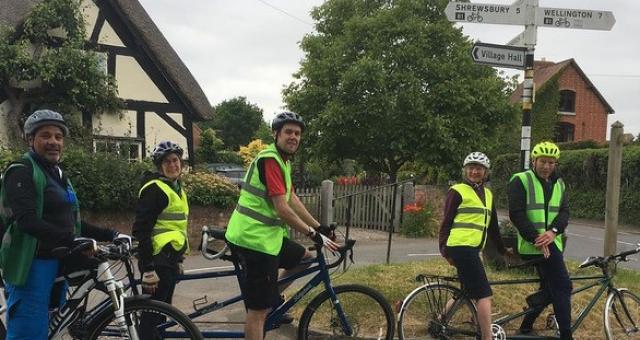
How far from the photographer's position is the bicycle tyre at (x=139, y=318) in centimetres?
351

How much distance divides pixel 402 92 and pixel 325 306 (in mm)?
17898

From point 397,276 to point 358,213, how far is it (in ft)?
31.4

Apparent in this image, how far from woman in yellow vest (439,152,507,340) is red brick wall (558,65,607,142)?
119 ft

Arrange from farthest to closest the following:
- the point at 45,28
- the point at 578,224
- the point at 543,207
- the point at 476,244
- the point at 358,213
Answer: the point at 578,224 → the point at 358,213 → the point at 45,28 → the point at 543,207 → the point at 476,244

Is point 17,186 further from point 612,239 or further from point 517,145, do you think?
point 517,145

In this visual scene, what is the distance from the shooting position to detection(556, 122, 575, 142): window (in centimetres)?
3791

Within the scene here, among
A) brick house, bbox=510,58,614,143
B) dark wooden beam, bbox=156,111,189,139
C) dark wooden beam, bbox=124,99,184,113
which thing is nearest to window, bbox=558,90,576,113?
brick house, bbox=510,58,614,143

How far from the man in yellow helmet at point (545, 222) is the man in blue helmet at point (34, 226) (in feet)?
11.5

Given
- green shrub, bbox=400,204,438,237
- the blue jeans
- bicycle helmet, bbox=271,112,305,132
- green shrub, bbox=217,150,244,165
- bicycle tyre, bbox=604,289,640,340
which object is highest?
bicycle helmet, bbox=271,112,305,132

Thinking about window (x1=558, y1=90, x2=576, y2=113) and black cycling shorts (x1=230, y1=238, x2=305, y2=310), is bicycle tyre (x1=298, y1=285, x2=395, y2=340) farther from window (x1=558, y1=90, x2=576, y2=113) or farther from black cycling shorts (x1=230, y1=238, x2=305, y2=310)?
window (x1=558, y1=90, x2=576, y2=113)

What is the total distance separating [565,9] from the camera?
6.07 meters

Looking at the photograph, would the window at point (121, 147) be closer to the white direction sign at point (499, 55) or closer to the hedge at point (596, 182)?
the white direction sign at point (499, 55)

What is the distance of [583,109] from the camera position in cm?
3803

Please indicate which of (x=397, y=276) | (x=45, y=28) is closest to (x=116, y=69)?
(x=45, y=28)
